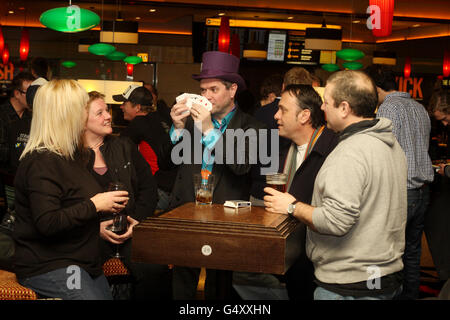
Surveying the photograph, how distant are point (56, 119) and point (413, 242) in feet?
10.2

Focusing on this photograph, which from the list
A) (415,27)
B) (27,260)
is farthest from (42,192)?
(415,27)

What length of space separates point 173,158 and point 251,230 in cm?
103

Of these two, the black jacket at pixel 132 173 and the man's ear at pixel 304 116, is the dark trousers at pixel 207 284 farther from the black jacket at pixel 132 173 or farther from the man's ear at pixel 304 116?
the man's ear at pixel 304 116

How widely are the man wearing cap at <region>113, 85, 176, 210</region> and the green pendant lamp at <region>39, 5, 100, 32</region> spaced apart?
1.09 m

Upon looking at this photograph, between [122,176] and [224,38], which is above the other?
[224,38]

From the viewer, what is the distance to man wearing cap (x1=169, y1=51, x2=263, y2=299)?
115 inches

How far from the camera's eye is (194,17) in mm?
11648

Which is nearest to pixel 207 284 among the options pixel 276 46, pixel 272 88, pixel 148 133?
pixel 148 133

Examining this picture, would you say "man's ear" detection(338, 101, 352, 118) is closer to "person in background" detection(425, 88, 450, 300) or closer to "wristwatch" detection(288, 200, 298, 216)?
"wristwatch" detection(288, 200, 298, 216)

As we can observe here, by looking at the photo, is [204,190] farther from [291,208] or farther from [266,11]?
[266,11]

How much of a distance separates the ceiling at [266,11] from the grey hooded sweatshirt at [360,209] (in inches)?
314

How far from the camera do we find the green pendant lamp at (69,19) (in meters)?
3.92

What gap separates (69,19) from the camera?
3920 millimetres
